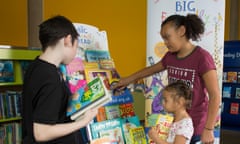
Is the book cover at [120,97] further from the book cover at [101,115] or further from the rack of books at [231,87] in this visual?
the rack of books at [231,87]

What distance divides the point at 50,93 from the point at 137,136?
153 centimetres

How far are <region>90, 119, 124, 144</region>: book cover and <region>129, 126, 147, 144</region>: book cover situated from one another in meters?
0.12

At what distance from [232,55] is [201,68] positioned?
3888 millimetres

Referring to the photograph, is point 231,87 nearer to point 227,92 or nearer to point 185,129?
point 227,92

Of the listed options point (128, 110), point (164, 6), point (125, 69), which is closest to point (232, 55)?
point (125, 69)

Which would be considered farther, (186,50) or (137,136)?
(137,136)

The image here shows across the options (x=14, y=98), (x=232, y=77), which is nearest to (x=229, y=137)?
(x=232, y=77)

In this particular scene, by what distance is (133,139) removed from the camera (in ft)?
8.96

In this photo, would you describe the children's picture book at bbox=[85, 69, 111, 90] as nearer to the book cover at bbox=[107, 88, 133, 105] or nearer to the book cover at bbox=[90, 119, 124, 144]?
the book cover at bbox=[107, 88, 133, 105]

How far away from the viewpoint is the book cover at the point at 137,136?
2730 millimetres

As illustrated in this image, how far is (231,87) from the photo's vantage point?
A: 5.64 meters

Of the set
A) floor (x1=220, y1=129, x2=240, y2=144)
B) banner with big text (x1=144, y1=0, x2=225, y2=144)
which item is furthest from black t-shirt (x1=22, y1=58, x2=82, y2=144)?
floor (x1=220, y1=129, x2=240, y2=144)

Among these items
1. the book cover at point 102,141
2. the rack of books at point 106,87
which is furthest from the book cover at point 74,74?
the book cover at point 102,141

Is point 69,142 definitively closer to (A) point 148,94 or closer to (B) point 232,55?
(A) point 148,94
